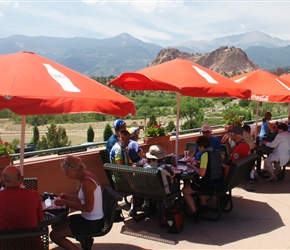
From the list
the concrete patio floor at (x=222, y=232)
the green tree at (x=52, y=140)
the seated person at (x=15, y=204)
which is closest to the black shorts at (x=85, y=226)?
the seated person at (x=15, y=204)

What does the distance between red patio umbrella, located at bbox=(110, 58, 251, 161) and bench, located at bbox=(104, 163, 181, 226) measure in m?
1.29

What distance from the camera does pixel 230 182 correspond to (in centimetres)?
489

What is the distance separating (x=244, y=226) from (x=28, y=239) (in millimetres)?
3059

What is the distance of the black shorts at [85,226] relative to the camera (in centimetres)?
346

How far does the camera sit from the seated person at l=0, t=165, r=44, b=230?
9.43 ft

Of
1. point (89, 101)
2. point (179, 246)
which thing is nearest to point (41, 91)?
point (89, 101)

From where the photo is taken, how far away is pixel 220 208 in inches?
203

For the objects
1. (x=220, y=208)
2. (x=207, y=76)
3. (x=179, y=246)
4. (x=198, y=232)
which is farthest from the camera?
(x=207, y=76)

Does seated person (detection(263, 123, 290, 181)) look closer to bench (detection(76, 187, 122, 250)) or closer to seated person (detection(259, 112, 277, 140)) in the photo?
seated person (detection(259, 112, 277, 140))

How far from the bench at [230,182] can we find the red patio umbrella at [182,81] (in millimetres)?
1023

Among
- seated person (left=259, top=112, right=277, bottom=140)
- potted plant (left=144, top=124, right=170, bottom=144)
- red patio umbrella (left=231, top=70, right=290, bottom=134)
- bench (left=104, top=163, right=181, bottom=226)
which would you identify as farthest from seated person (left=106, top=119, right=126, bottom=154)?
seated person (left=259, top=112, right=277, bottom=140)

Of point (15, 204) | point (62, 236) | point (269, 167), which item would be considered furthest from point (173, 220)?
point (269, 167)

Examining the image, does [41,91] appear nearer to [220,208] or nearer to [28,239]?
[28,239]

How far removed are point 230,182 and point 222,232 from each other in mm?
697
